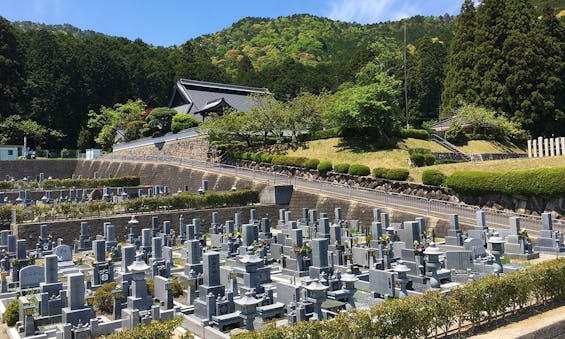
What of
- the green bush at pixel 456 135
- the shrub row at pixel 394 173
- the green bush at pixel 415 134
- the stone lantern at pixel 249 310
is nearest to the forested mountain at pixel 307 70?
the green bush at pixel 415 134

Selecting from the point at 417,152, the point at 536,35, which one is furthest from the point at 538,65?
the point at 417,152

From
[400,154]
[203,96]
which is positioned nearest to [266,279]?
[400,154]

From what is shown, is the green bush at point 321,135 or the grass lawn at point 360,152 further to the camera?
the green bush at point 321,135

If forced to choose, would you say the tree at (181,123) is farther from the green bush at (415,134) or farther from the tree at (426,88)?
the tree at (426,88)

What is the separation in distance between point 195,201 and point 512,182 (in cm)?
1667

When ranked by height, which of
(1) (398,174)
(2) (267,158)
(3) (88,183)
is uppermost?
(2) (267,158)

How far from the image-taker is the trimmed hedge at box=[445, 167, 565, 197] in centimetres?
1864

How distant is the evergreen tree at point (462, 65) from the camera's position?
41562mm

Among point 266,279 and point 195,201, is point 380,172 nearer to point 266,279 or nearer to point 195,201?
point 195,201

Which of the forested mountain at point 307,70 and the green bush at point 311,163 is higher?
the forested mountain at point 307,70

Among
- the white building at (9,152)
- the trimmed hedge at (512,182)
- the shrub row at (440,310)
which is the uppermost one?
the white building at (9,152)

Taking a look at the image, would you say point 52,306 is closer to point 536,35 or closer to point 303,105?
point 303,105

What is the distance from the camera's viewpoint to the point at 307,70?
73.8m

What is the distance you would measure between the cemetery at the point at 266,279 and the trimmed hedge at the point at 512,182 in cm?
320
